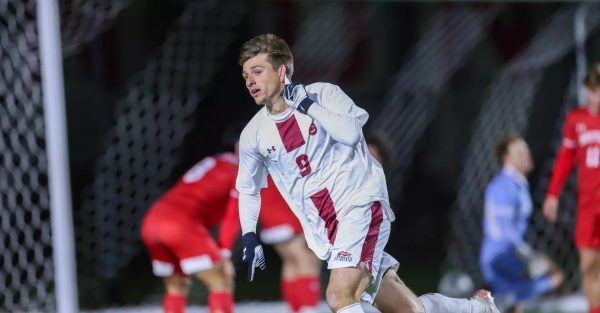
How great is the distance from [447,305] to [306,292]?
2.08 meters

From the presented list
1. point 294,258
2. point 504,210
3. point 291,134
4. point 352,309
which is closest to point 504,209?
point 504,210

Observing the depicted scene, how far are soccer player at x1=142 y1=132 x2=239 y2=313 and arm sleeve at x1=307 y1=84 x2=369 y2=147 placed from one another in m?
2.13

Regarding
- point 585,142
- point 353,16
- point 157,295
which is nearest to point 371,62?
point 353,16

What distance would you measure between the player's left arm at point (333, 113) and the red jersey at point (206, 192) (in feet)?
7.61

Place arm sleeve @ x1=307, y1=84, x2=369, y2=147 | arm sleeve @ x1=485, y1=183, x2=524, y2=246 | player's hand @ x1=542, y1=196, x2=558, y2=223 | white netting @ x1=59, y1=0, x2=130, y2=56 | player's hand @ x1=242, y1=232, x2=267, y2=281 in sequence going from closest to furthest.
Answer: arm sleeve @ x1=307, y1=84, x2=369, y2=147 < player's hand @ x1=242, y1=232, x2=267, y2=281 < player's hand @ x1=542, y1=196, x2=558, y2=223 < arm sleeve @ x1=485, y1=183, x2=524, y2=246 < white netting @ x1=59, y1=0, x2=130, y2=56

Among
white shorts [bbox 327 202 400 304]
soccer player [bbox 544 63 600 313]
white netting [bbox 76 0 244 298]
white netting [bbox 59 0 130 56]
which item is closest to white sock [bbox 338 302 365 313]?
white shorts [bbox 327 202 400 304]

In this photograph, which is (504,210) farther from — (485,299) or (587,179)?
(485,299)

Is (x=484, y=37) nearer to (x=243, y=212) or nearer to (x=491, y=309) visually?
(x=491, y=309)

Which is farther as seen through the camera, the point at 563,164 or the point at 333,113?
the point at 563,164

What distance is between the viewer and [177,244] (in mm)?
6660

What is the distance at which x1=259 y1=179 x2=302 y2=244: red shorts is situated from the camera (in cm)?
716

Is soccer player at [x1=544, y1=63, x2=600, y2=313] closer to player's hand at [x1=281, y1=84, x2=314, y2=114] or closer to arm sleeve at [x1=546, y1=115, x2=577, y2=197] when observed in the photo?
arm sleeve at [x1=546, y1=115, x2=577, y2=197]

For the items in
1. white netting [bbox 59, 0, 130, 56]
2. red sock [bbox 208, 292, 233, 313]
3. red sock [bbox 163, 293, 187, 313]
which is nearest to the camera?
red sock [bbox 208, 292, 233, 313]

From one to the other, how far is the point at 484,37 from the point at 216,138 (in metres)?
2.42
